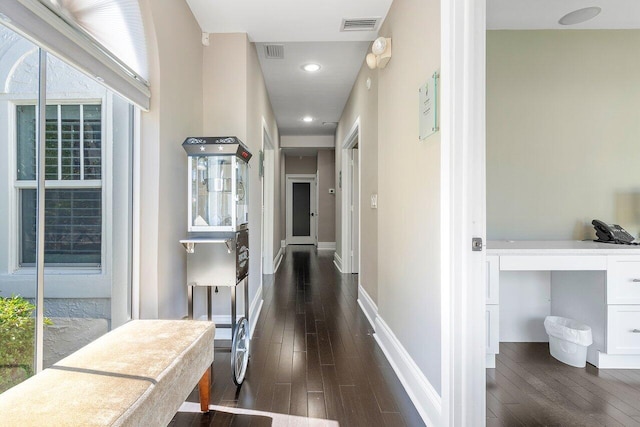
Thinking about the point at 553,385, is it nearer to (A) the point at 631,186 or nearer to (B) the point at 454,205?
(B) the point at 454,205

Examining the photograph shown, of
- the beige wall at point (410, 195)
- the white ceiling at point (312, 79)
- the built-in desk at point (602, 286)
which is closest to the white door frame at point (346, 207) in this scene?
the white ceiling at point (312, 79)

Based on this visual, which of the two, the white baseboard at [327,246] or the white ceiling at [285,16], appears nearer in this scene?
the white ceiling at [285,16]

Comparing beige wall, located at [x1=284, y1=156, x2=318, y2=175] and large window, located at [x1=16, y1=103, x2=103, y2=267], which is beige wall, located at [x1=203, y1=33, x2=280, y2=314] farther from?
beige wall, located at [x1=284, y1=156, x2=318, y2=175]

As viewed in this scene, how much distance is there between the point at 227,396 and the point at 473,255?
1.57m

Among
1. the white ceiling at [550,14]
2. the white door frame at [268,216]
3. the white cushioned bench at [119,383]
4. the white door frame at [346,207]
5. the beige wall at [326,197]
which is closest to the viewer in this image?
the white cushioned bench at [119,383]

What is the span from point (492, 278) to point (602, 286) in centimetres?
76

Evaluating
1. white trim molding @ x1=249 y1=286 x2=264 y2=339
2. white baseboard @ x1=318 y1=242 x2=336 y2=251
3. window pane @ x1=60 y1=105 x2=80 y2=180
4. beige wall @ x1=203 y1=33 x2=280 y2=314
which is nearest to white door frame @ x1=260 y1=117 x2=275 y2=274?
white trim molding @ x1=249 y1=286 x2=264 y2=339

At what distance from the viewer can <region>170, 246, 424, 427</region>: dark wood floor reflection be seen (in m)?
1.66

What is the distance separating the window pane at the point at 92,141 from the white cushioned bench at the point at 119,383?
846mm

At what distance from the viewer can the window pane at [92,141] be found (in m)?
1.65

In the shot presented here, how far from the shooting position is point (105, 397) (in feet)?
3.22

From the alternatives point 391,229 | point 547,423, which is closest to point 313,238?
point 391,229

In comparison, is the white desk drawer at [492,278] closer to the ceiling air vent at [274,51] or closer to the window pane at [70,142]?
the window pane at [70,142]

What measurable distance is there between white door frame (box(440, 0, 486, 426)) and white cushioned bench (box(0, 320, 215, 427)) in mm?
1154
